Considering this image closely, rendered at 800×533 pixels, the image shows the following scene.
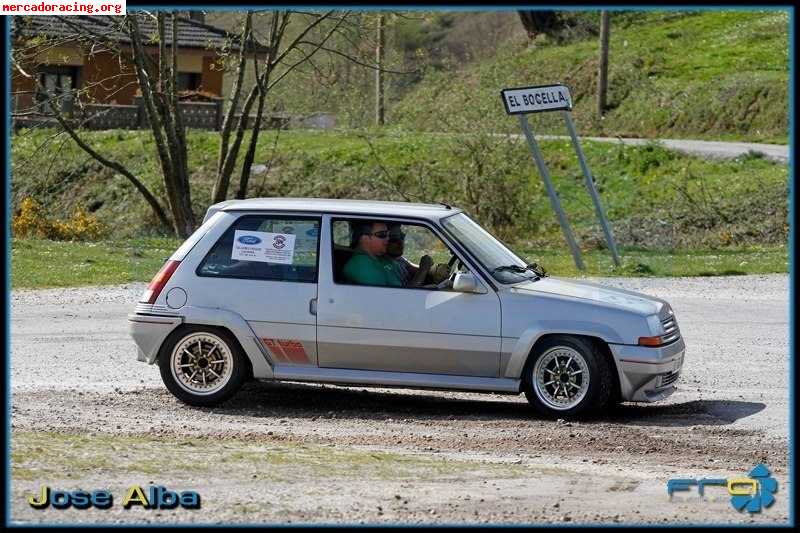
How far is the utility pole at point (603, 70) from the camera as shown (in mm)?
41616

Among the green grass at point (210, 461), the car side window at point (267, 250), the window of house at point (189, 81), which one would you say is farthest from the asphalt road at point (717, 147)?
the green grass at point (210, 461)

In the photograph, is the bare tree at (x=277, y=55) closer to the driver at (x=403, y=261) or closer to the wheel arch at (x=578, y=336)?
the driver at (x=403, y=261)

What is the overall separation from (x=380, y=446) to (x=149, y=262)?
12473mm

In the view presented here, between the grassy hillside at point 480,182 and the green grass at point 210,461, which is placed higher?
the grassy hillside at point 480,182

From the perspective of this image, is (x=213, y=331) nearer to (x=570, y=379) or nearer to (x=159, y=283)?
(x=159, y=283)

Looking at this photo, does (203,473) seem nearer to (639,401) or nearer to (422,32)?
(639,401)

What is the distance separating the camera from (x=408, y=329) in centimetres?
980

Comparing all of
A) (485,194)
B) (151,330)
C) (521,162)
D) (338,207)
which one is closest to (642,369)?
(338,207)

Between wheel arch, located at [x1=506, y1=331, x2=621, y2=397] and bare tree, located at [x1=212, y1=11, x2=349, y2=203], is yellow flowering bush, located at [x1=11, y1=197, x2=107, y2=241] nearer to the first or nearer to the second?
bare tree, located at [x1=212, y1=11, x2=349, y2=203]

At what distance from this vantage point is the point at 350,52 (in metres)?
27.3

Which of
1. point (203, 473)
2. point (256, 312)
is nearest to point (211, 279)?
point (256, 312)

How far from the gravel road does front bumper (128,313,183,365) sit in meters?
0.42

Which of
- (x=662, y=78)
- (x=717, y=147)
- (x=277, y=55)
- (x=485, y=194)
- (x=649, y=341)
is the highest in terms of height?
(x=662, y=78)

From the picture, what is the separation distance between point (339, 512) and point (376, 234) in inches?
152
